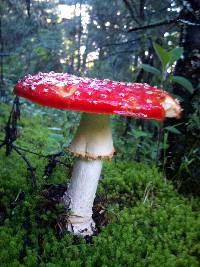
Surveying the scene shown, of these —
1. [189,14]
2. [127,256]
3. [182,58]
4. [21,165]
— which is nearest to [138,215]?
[127,256]

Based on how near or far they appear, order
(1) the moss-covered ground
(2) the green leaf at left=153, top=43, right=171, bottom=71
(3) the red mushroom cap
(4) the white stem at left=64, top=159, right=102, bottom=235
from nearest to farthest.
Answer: (3) the red mushroom cap < (1) the moss-covered ground < (4) the white stem at left=64, top=159, right=102, bottom=235 < (2) the green leaf at left=153, top=43, right=171, bottom=71

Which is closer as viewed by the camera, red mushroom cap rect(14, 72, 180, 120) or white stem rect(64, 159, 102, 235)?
red mushroom cap rect(14, 72, 180, 120)

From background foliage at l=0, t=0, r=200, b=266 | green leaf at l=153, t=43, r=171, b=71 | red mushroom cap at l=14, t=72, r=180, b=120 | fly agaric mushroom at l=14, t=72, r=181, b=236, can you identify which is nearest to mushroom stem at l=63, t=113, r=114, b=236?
fly agaric mushroom at l=14, t=72, r=181, b=236

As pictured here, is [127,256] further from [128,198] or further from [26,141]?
[26,141]

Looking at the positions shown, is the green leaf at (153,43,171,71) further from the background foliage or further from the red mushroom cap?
the red mushroom cap

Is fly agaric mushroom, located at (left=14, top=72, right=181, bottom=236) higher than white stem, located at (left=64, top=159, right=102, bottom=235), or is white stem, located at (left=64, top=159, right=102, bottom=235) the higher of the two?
fly agaric mushroom, located at (left=14, top=72, right=181, bottom=236)

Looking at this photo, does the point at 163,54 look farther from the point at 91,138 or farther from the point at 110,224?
the point at 110,224

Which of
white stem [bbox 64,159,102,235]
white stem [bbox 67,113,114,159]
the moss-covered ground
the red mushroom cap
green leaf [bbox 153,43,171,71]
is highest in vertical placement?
green leaf [bbox 153,43,171,71]

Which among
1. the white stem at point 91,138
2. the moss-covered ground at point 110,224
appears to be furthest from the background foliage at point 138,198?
the white stem at point 91,138
